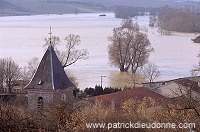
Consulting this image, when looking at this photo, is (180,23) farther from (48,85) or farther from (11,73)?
(48,85)

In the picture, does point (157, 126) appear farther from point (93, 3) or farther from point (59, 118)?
point (93, 3)

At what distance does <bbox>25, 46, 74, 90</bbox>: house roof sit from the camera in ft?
27.0

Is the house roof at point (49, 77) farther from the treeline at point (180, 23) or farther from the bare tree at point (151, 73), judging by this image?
the treeline at point (180, 23)

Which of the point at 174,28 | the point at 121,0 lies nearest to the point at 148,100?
the point at 174,28

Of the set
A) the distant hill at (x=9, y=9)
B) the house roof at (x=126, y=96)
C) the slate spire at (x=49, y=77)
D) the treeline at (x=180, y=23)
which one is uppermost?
the distant hill at (x=9, y=9)

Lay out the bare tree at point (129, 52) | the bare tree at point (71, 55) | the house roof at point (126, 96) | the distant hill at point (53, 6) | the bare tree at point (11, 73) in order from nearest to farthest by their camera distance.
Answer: the house roof at point (126, 96) < the bare tree at point (11, 73) < the bare tree at point (71, 55) < the bare tree at point (129, 52) < the distant hill at point (53, 6)

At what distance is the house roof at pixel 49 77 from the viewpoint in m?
8.23

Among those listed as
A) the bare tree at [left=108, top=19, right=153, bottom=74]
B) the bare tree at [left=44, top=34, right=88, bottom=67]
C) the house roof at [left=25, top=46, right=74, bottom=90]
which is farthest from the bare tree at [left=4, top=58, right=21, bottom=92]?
the house roof at [left=25, top=46, right=74, bottom=90]

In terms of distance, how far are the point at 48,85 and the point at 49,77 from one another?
178 mm

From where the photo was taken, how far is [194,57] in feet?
68.2

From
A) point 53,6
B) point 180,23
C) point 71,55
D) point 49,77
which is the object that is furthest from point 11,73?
point 53,6

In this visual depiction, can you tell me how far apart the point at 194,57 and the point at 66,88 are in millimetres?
13277

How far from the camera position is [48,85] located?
8180mm

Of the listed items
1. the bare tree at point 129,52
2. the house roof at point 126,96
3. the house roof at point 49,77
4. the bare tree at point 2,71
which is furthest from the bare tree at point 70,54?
the house roof at point 49,77
